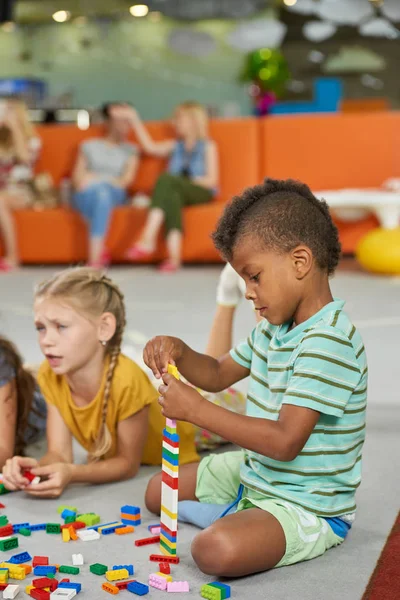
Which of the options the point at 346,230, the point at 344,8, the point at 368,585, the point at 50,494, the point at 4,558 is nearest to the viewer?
the point at 368,585

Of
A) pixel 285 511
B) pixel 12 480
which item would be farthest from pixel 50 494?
pixel 285 511

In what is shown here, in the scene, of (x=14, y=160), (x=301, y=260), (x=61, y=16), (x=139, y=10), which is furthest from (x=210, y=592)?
(x=61, y=16)

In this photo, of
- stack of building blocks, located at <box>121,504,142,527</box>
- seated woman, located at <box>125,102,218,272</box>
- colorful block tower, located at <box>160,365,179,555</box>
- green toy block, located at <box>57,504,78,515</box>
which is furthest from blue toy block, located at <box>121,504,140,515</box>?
seated woman, located at <box>125,102,218,272</box>

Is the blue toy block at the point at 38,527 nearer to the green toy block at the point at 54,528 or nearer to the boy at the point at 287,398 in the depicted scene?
the green toy block at the point at 54,528

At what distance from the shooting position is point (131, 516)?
5.77ft

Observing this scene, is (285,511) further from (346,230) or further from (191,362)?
(346,230)

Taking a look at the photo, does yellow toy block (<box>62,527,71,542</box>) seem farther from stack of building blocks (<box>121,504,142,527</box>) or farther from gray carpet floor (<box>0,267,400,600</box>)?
stack of building blocks (<box>121,504,142,527</box>)

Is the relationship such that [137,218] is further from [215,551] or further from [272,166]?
[215,551]

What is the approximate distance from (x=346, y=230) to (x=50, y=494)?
12.1 feet

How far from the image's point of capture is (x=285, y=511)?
60.4 inches

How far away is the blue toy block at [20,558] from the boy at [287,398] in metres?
0.30

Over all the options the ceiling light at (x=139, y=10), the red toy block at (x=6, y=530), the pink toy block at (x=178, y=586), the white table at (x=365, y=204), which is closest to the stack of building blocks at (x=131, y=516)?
the red toy block at (x=6, y=530)

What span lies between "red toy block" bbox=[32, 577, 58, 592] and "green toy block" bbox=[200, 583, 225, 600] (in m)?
0.24

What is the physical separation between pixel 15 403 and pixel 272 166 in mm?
3646
